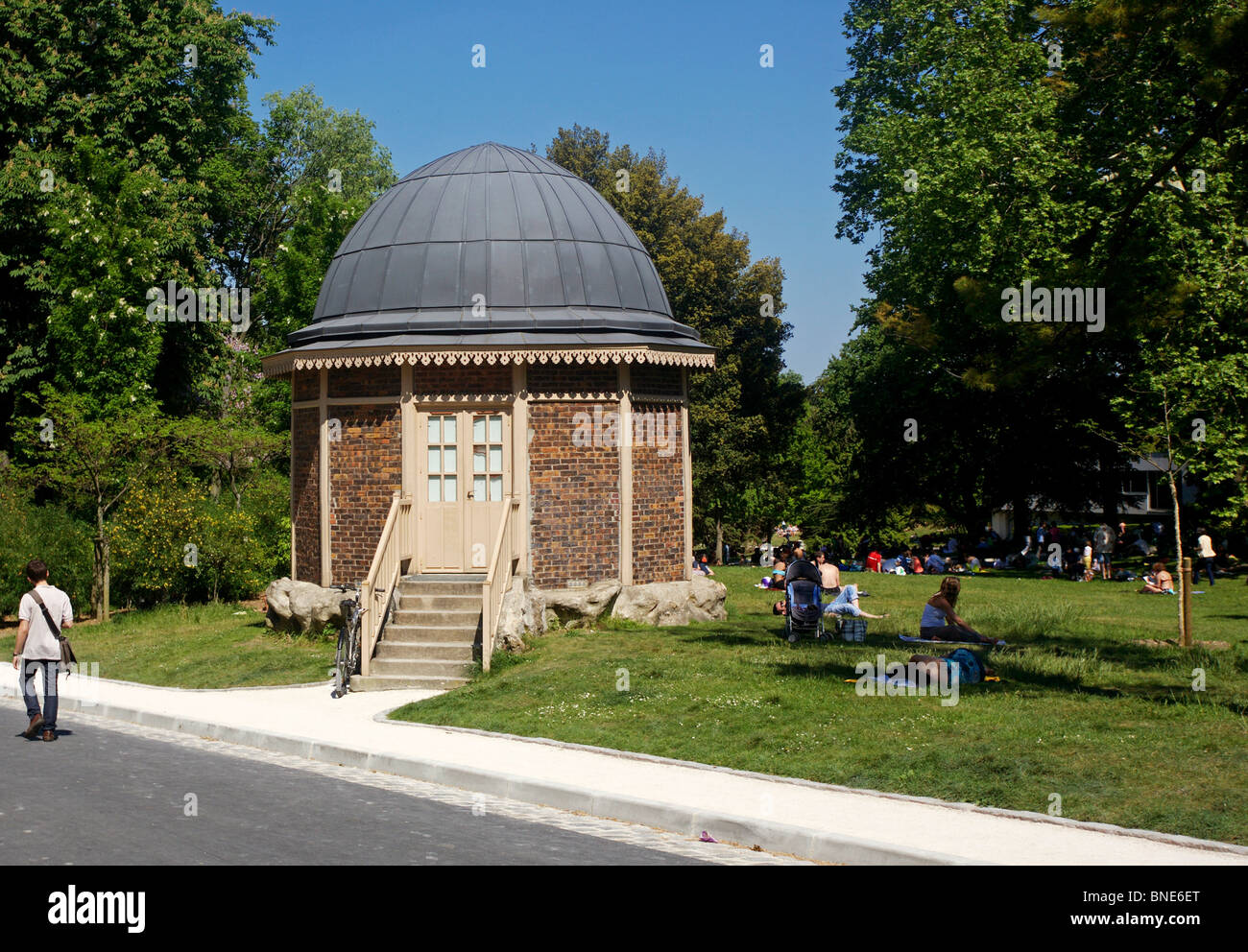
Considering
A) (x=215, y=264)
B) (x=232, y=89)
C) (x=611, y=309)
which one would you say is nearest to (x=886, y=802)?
(x=611, y=309)

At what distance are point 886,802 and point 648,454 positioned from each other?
11283mm

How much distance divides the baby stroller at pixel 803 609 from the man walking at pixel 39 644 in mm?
9850

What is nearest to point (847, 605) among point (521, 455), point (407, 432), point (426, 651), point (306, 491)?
Result: point (521, 455)

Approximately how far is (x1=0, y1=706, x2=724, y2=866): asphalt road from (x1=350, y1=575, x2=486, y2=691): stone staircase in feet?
13.5

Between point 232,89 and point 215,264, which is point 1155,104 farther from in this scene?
point 215,264

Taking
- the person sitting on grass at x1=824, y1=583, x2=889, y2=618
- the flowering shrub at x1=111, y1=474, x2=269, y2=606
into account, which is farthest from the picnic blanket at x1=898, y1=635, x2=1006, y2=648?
the flowering shrub at x1=111, y1=474, x2=269, y2=606

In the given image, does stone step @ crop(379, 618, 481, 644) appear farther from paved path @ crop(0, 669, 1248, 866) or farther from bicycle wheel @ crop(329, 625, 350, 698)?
paved path @ crop(0, 669, 1248, 866)

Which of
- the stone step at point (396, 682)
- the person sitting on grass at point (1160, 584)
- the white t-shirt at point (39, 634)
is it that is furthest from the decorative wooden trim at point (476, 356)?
the person sitting on grass at point (1160, 584)

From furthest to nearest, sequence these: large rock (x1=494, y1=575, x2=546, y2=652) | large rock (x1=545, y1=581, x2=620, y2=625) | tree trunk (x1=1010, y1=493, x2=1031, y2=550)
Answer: tree trunk (x1=1010, y1=493, x2=1031, y2=550)
large rock (x1=545, y1=581, x2=620, y2=625)
large rock (x1=494, y1=575, x2=546, y2=652)

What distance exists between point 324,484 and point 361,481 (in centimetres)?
76

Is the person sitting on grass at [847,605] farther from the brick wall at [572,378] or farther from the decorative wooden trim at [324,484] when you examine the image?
the decorative wooden trim at [324,484]

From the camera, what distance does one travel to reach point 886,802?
31.6ft

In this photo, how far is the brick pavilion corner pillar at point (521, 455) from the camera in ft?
63.9

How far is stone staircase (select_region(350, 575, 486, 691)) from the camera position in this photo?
16609 mm
